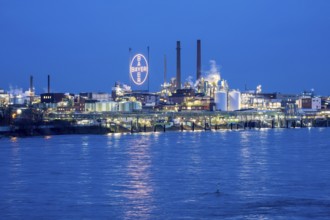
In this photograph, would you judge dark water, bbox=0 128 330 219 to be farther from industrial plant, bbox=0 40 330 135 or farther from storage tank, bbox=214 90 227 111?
storage tank, bbox=214 90 227 111

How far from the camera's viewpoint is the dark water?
11370mm

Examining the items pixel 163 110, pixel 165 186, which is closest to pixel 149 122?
pixel 163 110

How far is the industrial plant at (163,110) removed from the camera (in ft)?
142

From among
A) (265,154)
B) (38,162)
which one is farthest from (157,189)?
(265,154)

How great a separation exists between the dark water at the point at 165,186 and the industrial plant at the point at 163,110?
19.1 m

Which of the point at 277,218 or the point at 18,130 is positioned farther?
the point at 18,130

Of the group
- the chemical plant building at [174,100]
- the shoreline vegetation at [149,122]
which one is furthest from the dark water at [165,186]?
the chemical plant building at [174,100]

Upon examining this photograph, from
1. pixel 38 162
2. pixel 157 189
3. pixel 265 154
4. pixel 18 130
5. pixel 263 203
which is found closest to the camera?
pixel 263 203

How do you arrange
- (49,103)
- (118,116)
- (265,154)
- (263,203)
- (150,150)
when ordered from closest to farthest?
(263,203) < (265,154) < (150,150) < (118,116) < (49,103)

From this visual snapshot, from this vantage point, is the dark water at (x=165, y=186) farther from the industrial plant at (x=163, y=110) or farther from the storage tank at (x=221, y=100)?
the storage tank at (x=221, y=100)

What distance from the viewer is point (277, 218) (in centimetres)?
1077

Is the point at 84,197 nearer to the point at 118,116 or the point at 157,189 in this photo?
the point at 157,189

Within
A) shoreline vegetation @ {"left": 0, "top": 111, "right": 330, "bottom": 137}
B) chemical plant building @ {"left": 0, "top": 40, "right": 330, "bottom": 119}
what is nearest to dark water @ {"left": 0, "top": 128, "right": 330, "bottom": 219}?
shoreline vegetation @ {"left": 0, "top": 111, "right": 330, "bottom": 137}

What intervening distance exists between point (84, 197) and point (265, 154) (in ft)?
34.5
